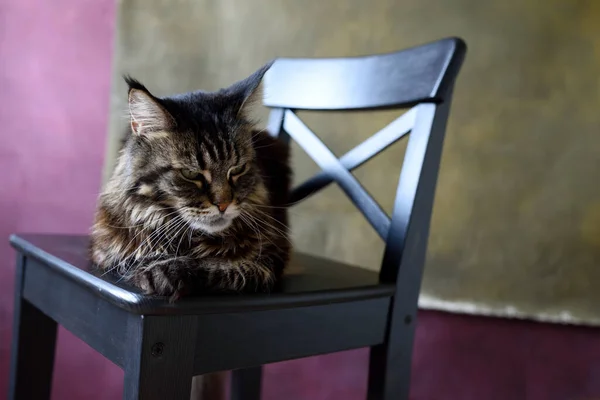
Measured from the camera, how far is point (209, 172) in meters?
0.72

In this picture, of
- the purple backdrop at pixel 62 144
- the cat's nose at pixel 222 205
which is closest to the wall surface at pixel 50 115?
the purple backdrop at pixel 62 144

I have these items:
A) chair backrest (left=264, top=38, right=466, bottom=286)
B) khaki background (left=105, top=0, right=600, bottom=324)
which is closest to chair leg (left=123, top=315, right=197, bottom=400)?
chair backrest (left=264, top=38, right=466, bottom=286)

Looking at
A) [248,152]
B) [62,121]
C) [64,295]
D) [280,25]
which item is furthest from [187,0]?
[64,295]

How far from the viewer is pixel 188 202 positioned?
2.32ft

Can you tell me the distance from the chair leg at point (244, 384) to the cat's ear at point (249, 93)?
59 cm

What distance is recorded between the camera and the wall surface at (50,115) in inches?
51.8

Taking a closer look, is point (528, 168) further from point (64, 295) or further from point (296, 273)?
point (64, 295)

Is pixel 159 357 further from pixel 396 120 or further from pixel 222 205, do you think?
pixel 396 120

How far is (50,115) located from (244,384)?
2.56ft

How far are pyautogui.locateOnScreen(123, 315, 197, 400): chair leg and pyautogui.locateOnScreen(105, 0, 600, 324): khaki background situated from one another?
0.67 meters

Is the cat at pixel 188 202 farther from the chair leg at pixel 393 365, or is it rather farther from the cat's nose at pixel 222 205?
the chair leg at pixel 393 365

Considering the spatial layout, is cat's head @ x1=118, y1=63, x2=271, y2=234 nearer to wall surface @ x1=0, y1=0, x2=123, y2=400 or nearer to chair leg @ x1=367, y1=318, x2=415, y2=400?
chair leg @ x1=367, y1=318, x2=415, y2=400

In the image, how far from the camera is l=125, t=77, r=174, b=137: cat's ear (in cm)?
67

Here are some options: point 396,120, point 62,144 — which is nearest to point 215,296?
point 396,120
